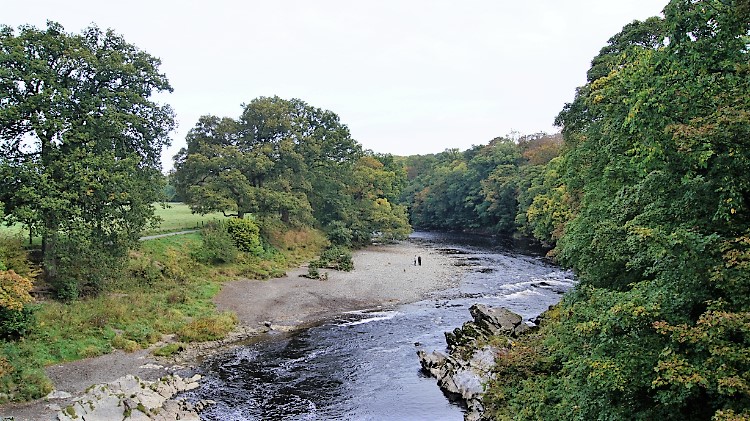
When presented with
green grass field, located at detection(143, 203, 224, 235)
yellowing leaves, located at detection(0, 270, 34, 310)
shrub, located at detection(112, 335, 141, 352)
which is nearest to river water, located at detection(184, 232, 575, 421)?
shrub, located at detection(112, 335, 141, 352)

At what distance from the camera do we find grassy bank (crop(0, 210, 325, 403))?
18406 millimetres

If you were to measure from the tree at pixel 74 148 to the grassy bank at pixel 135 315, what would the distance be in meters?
1.96

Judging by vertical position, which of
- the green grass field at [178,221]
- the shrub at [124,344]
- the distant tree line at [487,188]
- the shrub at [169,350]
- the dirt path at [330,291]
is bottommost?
the shrub at [169,350]

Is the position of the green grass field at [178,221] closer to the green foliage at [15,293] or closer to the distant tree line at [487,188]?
the green foliage at [15,293]

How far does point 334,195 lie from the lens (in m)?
61.9

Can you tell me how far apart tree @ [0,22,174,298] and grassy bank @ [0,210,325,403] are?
1.96 m

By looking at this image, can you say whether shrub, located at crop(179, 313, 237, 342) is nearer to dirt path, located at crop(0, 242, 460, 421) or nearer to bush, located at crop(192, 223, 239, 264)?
dirt path, located at crop(0, 242, 460, 421)

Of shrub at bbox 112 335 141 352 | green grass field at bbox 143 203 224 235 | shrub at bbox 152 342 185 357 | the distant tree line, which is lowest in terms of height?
shrub at bbox 152 342 185 357

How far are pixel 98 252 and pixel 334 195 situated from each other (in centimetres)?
3709

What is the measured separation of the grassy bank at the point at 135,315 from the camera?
1841 centimetres

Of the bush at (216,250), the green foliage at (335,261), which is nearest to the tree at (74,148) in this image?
the bush at (216,250)

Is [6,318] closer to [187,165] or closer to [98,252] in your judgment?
[98,252]

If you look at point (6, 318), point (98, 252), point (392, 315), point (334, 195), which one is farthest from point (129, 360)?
point (334, 195)

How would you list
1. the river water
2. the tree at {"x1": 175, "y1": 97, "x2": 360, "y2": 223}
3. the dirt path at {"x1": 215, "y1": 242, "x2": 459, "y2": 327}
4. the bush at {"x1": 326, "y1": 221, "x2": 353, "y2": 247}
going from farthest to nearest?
1. the bush at {"x1": 326, "y1": 221, "x2": 353, "y2": 247}
2. the tree at {"x1": 175, "y1": 97, "x2": 360, "y2": 223}
3. the dirt path at {"x1": 215, "y1": 242, "x2": 459, "y2": 327}
4. the river water
